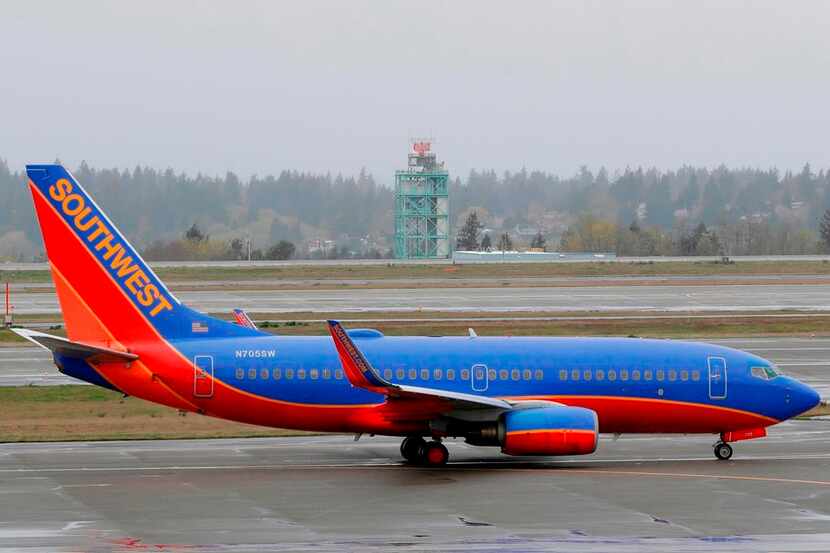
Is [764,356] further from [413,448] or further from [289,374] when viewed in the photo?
[289,374]

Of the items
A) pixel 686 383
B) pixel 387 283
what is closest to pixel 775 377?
pixel 686 383

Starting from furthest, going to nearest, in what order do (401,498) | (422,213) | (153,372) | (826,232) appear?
1. (826,232)
2. (422,213)
3. (153,372)
4. (401,498)

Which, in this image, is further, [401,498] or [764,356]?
[764,356]

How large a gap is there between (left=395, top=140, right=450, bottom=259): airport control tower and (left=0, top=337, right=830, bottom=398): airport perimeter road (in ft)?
333

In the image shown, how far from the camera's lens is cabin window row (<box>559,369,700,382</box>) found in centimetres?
3069

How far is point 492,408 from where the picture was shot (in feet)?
96.1

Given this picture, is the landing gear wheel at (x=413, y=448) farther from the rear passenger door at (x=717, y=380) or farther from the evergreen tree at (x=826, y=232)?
the evergreen tree at (x=826, y=232)

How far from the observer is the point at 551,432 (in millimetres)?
28766

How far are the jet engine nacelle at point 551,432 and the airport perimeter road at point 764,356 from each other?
16087mm

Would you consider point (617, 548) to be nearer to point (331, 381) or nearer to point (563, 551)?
point (563, 551)

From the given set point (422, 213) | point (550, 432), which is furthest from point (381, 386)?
point (422, 213)

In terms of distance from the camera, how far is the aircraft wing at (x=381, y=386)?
91.5ft

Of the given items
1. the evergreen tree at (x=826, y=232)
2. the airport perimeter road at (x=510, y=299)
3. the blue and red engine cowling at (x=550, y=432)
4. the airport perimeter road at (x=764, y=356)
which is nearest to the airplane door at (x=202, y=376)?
the blue and red engine cowling at (x=550, y=432)

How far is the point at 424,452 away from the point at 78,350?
8.00 metres
